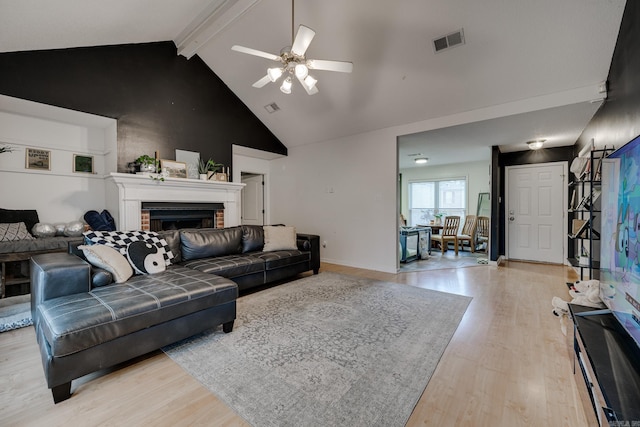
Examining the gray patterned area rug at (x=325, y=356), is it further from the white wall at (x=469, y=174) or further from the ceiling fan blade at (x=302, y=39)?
the white wall at (x=469, y=174)

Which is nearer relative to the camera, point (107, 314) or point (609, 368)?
point (609, 368)

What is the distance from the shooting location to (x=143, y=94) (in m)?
4.08

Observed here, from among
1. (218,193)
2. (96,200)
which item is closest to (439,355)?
(218,193)

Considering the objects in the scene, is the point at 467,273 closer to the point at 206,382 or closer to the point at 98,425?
the point at 206,382

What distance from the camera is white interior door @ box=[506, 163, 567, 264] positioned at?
522 cm

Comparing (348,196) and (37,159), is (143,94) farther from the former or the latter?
(348,196)

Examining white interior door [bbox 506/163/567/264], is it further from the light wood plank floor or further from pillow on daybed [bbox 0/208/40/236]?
pillow on daybed [bbox 0/208/40/236]

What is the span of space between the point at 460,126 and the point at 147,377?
465 cm

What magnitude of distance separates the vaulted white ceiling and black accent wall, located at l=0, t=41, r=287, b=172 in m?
0.19

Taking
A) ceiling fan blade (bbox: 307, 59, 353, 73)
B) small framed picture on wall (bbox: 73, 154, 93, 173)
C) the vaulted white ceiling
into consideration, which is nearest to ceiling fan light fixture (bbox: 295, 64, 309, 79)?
ceiling fan blade (bbox: 307, 59, 353, 73)

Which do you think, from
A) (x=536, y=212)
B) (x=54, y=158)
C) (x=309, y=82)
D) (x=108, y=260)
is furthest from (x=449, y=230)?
(x=54, y=158)

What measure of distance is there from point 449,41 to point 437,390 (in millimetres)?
3344

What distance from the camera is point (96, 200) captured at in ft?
13.7

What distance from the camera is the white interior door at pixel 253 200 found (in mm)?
6613
